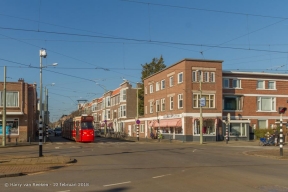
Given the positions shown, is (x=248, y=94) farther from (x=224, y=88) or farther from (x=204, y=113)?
(x=204, y=113)

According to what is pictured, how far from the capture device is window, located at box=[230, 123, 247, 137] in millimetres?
50562

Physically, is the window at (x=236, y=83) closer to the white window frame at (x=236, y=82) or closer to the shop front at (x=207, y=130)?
the white window frame at (x=236, y=82)

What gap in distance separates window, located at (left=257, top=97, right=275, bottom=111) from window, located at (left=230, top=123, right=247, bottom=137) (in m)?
5.00

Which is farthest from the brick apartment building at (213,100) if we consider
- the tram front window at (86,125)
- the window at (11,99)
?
the window at (11,99)

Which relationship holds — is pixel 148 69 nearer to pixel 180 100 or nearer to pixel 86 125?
pixel 180 100

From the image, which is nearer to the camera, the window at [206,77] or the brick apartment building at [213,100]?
the brick apartment building at [213,100]

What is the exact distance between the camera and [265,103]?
179ft

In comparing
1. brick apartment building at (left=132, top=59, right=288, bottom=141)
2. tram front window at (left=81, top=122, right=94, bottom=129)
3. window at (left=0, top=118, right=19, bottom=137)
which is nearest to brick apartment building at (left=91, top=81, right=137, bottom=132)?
brick apartment building at (left=132, top=59, right=288, bottom=141)

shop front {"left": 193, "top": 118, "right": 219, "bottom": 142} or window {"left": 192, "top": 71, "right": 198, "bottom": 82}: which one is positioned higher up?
window {"left": 192, "top": 71, "right": 198, "bottom": 82}

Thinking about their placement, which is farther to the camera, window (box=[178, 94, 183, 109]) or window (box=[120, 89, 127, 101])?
window (box=[120, 89, 127, 101])

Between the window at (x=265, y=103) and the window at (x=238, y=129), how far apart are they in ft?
16.4

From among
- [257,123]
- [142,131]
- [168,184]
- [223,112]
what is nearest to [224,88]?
[223,112]

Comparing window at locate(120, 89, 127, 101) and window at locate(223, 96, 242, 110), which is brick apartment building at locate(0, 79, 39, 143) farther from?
window at locate(120, 89, 127, 101)

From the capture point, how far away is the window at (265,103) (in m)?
54.1
